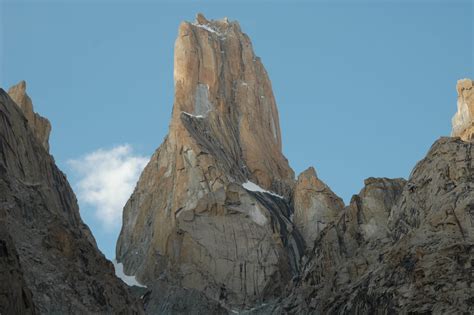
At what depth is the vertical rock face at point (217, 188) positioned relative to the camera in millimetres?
102562

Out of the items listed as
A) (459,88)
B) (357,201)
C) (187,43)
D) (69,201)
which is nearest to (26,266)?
(69,201)

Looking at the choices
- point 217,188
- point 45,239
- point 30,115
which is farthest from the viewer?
point 217,188

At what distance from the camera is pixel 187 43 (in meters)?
130

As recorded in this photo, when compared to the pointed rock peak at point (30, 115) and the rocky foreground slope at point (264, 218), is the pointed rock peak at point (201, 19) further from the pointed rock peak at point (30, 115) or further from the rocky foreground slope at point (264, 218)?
the pointed rock peak at point (30, 115)

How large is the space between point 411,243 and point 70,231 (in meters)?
23.0

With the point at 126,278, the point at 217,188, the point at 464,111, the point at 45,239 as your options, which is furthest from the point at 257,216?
the point at 45,239

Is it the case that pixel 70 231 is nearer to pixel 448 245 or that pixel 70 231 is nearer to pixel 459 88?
pixel 448 245

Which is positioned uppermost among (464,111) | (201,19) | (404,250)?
(201,19)

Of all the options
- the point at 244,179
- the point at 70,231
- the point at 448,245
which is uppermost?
the point at 244,179

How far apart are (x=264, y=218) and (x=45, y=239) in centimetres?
4167

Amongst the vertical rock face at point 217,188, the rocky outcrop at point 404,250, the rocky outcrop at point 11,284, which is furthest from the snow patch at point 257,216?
the rocky outcrop at point 11,284

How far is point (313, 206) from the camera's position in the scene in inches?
4417

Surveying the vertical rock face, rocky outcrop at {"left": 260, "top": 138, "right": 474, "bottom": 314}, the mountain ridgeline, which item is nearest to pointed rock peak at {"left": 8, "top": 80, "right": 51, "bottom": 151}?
the mountain ridgeline

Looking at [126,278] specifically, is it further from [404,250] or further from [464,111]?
[404,250]
